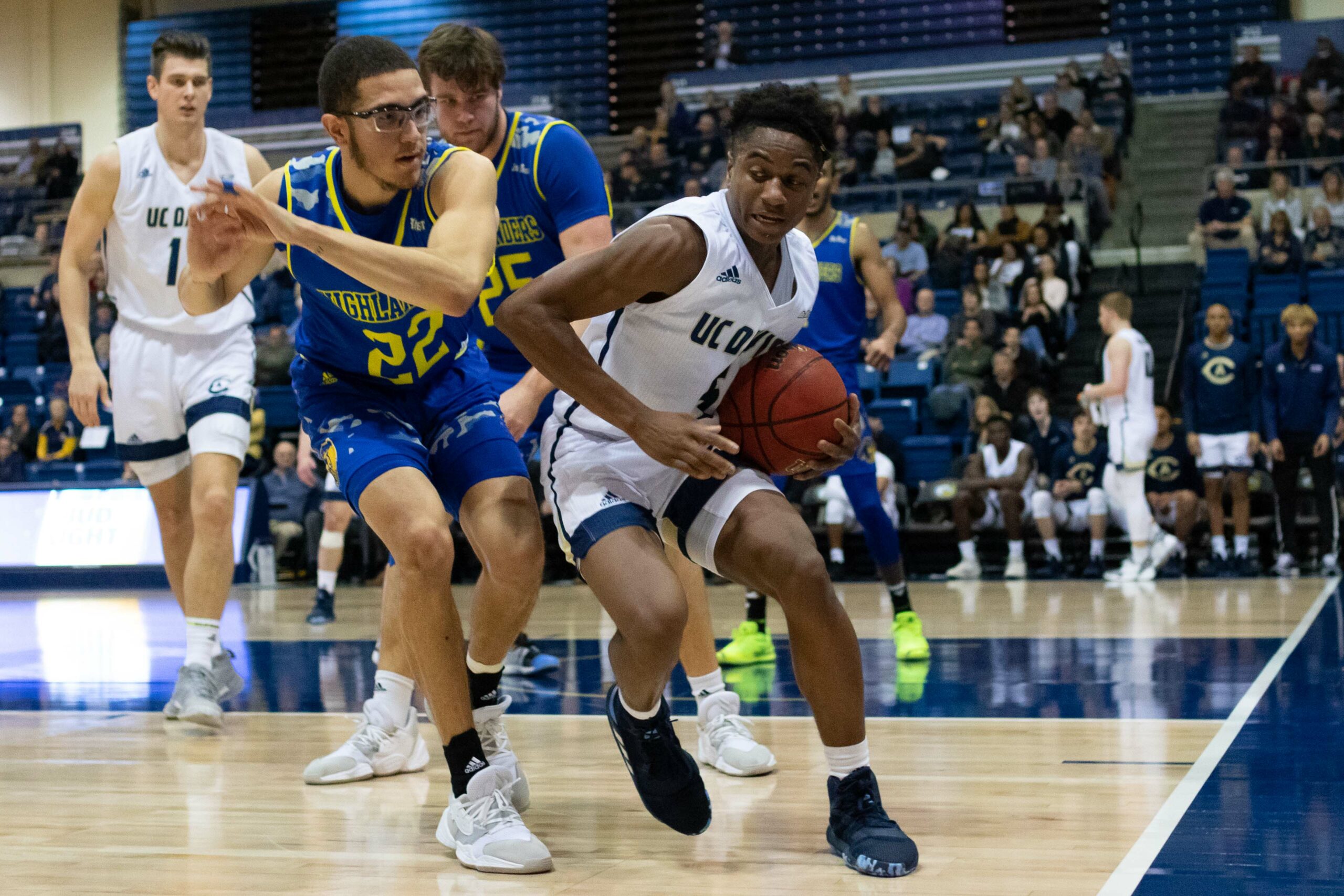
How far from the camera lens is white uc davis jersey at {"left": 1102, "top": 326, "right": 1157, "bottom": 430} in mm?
9625

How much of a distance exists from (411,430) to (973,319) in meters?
8.85

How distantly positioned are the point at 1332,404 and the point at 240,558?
7996 mm

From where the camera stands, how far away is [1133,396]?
31.7ft

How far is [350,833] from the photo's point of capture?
3164 millimetres

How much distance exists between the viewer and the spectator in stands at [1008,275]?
12.1 meters

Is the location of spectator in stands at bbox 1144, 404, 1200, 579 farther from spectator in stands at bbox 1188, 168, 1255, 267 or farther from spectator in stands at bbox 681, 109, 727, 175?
spectator in stands at bbox 681, 109, 727, 175

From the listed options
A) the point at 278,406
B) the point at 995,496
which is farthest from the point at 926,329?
the point at 278,406

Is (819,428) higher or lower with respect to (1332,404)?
higher

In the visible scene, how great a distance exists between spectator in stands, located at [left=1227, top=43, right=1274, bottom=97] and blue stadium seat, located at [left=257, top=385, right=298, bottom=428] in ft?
30.8

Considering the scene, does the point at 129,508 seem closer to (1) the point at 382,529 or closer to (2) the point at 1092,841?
(1) the point at 382,529

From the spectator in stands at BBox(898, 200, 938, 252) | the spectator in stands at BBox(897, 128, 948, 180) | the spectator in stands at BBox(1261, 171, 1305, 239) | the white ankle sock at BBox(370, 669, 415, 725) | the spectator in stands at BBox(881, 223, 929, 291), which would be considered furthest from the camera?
the spectator in stands at BBox(897, 128, 948, 180)

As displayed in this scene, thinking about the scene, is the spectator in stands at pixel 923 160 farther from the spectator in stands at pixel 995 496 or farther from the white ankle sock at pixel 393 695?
the white ankle sock at pixel 393 695

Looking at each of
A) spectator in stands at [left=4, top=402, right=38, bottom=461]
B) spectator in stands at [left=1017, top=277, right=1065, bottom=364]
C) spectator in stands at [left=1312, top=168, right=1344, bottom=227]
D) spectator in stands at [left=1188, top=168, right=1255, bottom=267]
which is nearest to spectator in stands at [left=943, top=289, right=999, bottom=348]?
spectator in stands at [left=1017, top=277, right=1065, bottom=364]

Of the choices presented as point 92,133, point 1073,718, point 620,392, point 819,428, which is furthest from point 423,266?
point 92,133
